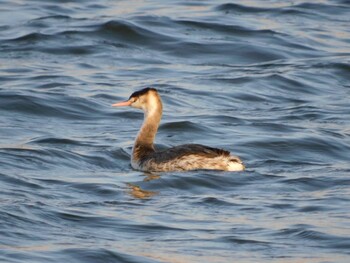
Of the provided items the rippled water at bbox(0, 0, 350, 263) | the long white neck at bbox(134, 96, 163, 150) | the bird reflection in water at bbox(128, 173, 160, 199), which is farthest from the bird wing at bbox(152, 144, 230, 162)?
the long white neck at bbox(134, 96, 163, 150)

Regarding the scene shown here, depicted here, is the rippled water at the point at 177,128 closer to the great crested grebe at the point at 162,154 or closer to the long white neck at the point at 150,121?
the great crested grebe at the point at 162,154

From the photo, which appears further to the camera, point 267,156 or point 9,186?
point 267,156

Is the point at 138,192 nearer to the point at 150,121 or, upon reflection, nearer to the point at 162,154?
the point at 162,154

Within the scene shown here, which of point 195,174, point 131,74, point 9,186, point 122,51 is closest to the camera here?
point 9,186

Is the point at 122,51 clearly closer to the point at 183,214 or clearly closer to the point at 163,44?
the point at 163,44

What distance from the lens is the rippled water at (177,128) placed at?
975 centimetres

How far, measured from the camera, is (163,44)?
20297 mm

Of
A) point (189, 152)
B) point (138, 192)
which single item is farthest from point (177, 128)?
point (138, 192)

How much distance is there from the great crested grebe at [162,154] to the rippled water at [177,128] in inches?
4.7

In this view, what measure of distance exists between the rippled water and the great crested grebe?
0.12 metres

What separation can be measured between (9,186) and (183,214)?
1769 mm

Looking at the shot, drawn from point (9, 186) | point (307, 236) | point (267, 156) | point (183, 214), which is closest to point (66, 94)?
point (267, 156)

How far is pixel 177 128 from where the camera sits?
15.1 m

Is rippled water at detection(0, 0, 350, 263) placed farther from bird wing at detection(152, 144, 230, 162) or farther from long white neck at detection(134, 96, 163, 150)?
long white neck at detection(134, 96, 163, 150)
